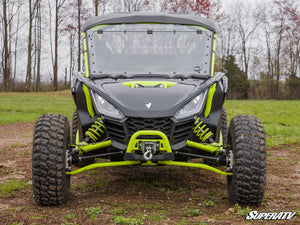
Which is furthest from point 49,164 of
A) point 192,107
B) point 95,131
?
point 192,107

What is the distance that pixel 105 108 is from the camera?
4324mm

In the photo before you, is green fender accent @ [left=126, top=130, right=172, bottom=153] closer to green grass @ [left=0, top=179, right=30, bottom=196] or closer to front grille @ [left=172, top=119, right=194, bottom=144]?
front grille @ [left=172, top=119, right=194, bottom=144]

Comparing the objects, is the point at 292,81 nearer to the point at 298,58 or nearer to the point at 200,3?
the point at 298,58

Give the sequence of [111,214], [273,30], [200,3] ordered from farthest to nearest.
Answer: [273,30]
[200,3]
[111,214]

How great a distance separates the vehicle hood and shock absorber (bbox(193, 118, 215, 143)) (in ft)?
1.01

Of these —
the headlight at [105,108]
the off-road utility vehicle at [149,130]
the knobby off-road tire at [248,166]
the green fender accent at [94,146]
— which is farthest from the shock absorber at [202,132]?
the green fender accent at [94,146]

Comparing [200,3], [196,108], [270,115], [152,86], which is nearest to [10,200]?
[152,86]

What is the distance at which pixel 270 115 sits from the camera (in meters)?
17.9

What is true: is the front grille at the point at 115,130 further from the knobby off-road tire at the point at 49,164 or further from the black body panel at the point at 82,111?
the knobby off-road tire at the point at 49,164

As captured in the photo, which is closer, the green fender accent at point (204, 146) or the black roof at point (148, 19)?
the green fender accent at point (204, 146)

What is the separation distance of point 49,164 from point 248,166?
2221 mm

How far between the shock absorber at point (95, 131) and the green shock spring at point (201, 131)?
1085mm

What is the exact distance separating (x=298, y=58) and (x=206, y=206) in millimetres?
46880

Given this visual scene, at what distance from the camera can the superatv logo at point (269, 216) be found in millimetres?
3953
